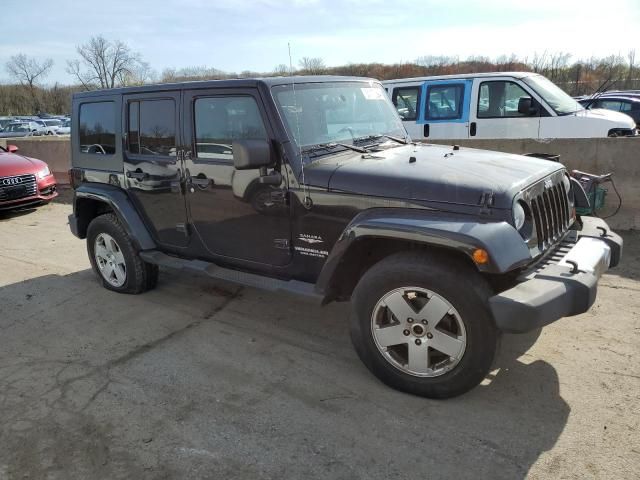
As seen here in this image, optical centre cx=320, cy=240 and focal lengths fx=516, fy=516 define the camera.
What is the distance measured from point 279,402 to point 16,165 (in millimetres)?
8046

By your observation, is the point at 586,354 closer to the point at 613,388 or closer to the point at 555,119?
the point at 613,388

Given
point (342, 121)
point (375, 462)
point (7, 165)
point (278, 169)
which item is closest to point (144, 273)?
point (278, 169)

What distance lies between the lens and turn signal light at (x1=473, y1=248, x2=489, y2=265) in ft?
8.66

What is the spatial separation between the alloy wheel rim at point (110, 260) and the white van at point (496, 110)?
19.7ft

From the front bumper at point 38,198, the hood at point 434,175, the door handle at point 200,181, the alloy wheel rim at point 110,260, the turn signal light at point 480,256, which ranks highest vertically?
the hood at point 434,175

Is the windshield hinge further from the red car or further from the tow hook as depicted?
the red car

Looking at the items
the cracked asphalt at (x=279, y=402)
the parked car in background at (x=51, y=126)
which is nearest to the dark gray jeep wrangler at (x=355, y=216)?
the cracked asphalt at (x=279, y=402)

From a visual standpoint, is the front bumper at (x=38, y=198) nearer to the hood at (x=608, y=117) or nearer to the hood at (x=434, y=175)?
the hood at (x=434, y=175)

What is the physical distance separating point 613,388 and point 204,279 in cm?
378

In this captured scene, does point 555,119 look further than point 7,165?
No

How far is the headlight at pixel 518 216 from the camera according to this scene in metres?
2.85

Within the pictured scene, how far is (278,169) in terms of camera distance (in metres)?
3.51

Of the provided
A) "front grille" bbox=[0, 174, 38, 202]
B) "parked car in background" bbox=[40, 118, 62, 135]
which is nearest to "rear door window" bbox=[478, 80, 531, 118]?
"front grille" bbox=[0, 174, 38, 202]

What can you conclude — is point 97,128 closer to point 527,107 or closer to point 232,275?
point 232,275
